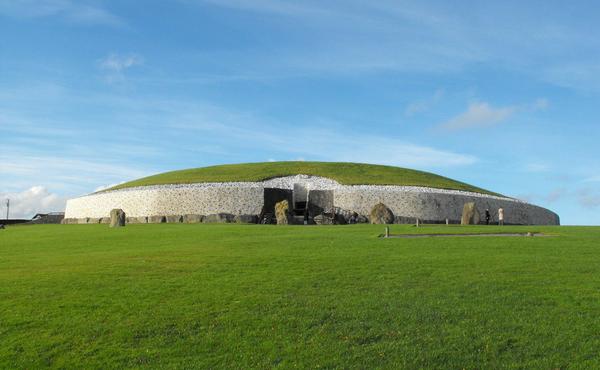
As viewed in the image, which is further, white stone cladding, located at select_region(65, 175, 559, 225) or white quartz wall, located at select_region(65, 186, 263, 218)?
white stone cladding, located at select_region(65, 175, 559, 225)

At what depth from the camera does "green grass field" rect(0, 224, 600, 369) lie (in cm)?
1171

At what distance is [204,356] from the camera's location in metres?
11.7

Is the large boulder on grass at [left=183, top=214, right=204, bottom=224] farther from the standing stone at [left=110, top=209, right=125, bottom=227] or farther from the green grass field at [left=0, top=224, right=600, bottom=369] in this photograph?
Answer: the green grass field at [left=0, top=224, right=600, bottom=369]

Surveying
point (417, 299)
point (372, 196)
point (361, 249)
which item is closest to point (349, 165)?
point (372, 196)

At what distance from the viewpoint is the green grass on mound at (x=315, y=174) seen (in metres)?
55.4

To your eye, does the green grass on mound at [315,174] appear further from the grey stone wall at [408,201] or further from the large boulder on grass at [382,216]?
the large boulder on grass at [382,216]

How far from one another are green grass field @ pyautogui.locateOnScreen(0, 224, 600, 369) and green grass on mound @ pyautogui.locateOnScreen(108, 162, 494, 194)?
33.2 m

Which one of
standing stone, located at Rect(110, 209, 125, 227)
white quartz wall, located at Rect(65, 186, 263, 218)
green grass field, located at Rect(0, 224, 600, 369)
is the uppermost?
white quartz wall, located at Rect(65, 186, 263, 218)

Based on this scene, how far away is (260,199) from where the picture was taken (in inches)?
1950

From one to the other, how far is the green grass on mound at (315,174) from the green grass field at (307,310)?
3321cm

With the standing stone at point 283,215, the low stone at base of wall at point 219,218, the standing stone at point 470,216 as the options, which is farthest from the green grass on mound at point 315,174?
the standing stone at point 470,216

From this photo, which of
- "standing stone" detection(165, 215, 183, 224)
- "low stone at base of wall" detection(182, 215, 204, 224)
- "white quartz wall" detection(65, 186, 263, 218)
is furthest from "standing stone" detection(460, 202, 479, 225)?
"standing stone" detection(165, 215, 183, 224)

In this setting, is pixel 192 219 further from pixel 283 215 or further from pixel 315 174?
pixel 315 174

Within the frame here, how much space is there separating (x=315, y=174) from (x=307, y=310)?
1715 inches
